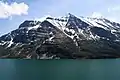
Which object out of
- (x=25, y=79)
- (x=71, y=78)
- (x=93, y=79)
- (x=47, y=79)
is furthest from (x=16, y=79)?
(x=93, y=79)

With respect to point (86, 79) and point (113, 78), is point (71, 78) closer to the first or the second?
point (86, 79)

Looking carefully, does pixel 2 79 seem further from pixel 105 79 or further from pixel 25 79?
pixel 105 79

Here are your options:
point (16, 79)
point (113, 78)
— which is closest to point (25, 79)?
point (16, 79)

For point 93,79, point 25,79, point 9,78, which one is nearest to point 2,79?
point 9,78

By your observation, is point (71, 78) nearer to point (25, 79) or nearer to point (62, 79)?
point (62, 79)

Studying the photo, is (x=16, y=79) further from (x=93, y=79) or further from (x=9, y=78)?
(x=93, y=79)

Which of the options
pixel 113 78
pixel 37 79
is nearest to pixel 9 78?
pixel 37 79
